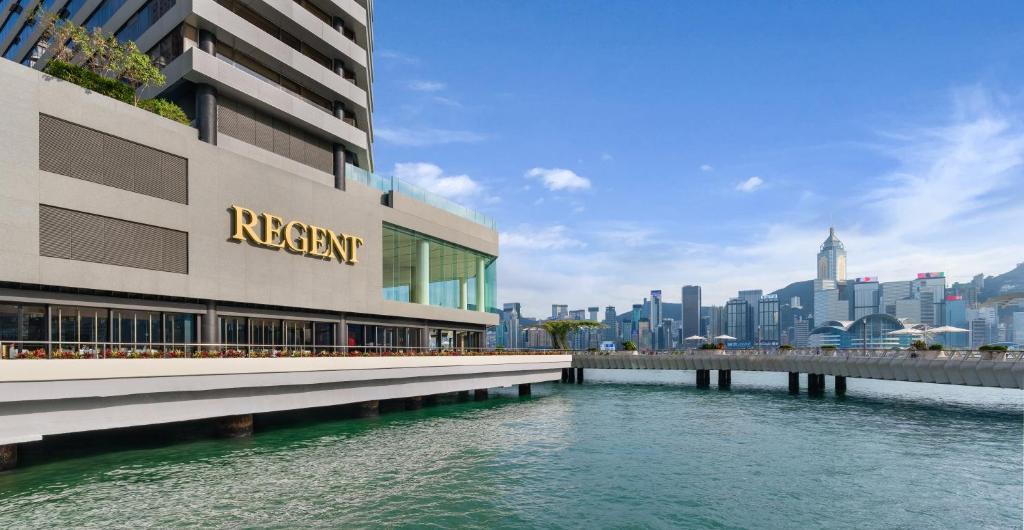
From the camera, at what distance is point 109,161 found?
32.7 metres

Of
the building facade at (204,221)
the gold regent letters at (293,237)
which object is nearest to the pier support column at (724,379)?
the building facade at (204,221)

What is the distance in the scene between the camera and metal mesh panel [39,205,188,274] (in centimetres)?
3011

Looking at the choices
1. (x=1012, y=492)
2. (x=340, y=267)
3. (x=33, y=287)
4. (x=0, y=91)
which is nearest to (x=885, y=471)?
(x=1012, y=492)

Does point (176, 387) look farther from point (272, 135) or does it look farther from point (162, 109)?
point (272, 135)

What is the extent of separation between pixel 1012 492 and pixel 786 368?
45.7 meters

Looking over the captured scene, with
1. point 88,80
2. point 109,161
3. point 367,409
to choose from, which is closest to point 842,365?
point 367,409

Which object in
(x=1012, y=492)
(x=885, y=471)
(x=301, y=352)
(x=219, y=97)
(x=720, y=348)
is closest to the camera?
(x=1012, y=492)

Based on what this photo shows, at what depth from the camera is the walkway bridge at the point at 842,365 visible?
4828cm

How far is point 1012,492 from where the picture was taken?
23828 mm

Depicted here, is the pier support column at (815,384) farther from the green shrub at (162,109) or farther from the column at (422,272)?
the green shrub at (162,109)

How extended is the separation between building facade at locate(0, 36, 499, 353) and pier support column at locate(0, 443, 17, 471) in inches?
172

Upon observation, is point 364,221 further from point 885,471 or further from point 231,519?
point 885,471

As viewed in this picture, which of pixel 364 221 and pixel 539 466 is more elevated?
pixel 364 221

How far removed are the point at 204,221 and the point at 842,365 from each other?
59.2 metres
